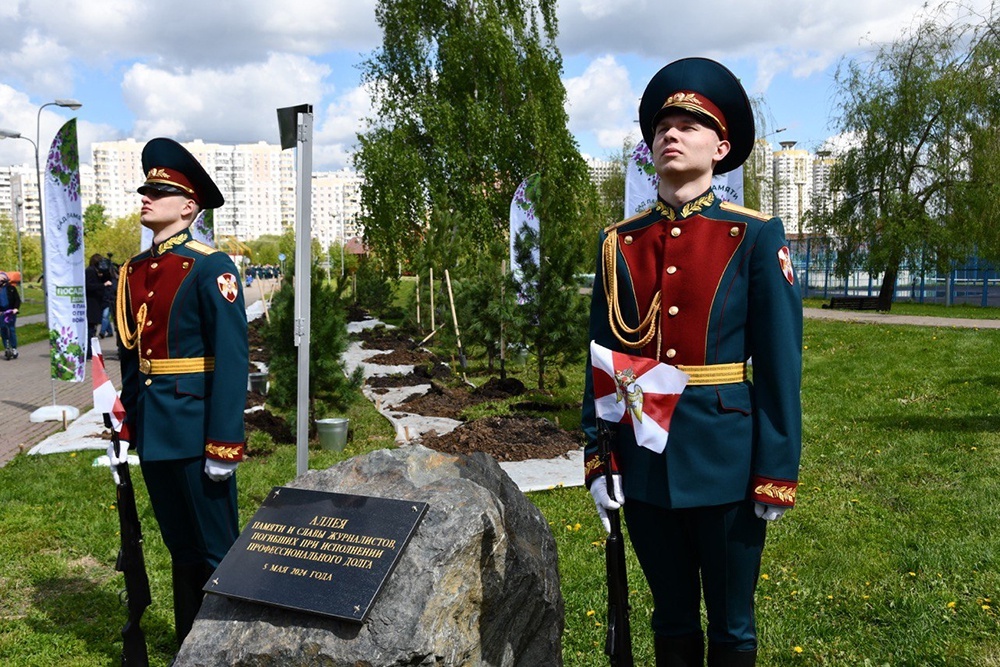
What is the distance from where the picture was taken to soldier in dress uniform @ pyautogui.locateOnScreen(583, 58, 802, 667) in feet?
→ 8.13

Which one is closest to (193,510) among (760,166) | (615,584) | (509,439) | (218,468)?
(218,468)

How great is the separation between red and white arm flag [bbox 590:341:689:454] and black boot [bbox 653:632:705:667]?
2.12ft

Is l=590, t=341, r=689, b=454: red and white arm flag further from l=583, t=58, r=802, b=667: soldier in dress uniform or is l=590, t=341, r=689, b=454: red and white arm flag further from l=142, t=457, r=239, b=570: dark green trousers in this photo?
l=142, t=457, r=239, b=570: dark green trousers

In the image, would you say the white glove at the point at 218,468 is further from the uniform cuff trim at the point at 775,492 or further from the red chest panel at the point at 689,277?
the uniform cuff trim at the point at 775,492

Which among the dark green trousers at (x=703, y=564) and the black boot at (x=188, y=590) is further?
the black boot at (x=188, y=590)

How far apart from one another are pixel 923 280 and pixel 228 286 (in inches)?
1050

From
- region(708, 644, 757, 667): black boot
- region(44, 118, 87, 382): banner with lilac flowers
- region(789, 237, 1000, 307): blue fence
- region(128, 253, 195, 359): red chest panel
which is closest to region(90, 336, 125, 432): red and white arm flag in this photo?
region(128, 253, 195, 359): red chest panel

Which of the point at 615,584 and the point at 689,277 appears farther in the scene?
the point at 615,584

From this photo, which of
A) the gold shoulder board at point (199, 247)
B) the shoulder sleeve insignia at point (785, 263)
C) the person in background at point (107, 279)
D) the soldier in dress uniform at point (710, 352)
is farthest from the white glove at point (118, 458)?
the person in background at point (107, 279)

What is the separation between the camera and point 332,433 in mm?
8047

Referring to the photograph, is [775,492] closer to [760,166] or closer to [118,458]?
[118,458]

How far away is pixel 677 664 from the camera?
2.71 metres

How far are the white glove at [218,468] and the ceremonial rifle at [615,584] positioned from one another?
4.94 ft

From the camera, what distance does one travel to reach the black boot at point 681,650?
271 cm
